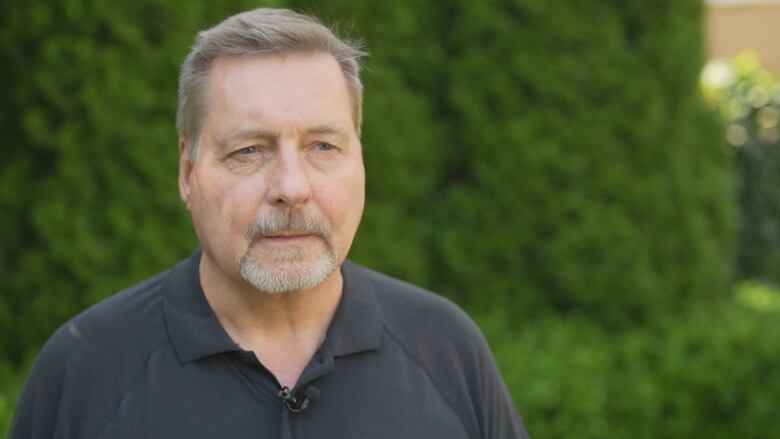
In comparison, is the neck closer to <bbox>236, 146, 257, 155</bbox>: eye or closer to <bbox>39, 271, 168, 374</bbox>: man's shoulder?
<bbox>39, 271, 168, 374</bbox>: man's shoulder

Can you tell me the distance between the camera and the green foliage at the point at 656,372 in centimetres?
436

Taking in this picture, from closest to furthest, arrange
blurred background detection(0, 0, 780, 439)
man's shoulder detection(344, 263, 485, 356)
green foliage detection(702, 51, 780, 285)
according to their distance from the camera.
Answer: man's shoulder detection(344, 263, 485, 356) < blurred background detection(0, 0, 780, 439) < green foliage detection(702, 51, 780, 285)

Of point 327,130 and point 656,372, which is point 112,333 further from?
point 656,372

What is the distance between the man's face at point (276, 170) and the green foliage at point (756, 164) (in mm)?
6461

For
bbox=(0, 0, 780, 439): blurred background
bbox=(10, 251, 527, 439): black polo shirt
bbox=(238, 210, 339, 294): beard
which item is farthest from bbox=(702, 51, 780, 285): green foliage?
bbox=(238, 210, 339, 294): beard

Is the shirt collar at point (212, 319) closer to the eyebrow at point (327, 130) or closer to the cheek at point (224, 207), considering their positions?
the cheek at point (224, 207)

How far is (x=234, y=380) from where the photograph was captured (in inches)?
83.2

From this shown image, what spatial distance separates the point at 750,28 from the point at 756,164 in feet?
21.0

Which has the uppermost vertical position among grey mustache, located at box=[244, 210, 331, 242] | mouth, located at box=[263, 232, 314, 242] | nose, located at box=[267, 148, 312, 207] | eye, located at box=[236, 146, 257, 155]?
eye, located at box=[236, 146, 257, 155]

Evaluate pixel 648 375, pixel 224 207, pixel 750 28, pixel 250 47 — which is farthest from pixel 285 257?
pixel 750 28

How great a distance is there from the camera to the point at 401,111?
4914mm

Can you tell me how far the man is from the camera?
81.0 inches

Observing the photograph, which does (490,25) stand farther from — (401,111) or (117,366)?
(117,366)

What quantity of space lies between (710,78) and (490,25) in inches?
154
